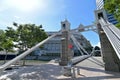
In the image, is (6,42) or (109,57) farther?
(6,42)

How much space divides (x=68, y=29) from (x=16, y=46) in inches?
404

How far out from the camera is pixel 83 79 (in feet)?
25.4

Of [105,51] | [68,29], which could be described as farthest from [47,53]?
[105,51]

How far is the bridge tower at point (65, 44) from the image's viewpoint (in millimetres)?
15391

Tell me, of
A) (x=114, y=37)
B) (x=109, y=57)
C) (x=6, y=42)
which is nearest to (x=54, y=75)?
(x=109, y=57)

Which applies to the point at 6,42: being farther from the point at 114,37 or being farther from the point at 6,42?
the point at 114,37

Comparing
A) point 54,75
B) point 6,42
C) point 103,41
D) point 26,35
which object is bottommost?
point 54,75

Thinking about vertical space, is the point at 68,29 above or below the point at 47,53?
above

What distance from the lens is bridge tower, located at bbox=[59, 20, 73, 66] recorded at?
15391mm

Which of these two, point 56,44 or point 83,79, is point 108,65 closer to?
point 83,79

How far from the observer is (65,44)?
51.5 ft

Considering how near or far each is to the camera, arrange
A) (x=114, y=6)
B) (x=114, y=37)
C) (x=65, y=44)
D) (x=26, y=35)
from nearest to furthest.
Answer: (x=114, y=37), (x=114, y=6), (x=65, y=44), (x=26, y=35)

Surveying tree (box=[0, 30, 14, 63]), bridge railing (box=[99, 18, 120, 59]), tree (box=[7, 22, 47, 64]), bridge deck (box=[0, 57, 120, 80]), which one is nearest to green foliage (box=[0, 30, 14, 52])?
tree (box=[0, 30, 14, 63])

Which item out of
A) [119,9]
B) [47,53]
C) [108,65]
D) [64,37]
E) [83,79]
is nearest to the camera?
[83,79]
